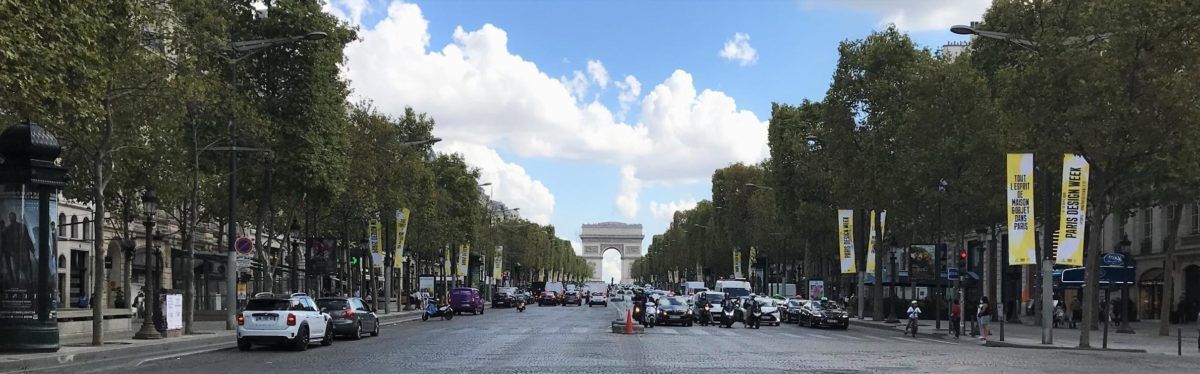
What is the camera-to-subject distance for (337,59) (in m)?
44.1

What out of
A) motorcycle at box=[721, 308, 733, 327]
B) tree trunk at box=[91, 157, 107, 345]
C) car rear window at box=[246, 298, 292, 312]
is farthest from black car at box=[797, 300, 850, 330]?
tree trunk at box=[91, 157, 107, 345]

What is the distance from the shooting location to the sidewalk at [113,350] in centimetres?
2397

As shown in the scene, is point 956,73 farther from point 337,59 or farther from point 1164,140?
point 337,59

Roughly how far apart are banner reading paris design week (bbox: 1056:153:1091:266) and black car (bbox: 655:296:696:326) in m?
21.6

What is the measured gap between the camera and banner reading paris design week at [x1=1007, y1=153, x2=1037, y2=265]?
34.8 metres

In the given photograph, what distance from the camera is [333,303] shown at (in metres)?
37.7

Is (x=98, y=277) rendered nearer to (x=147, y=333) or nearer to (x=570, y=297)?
(x=147, y=333)

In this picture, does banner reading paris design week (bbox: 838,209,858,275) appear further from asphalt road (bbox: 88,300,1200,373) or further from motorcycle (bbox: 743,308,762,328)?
asphalt road (bbox: 88,300,1200,373)

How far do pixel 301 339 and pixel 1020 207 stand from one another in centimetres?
2035

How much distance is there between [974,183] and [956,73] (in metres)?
5.31

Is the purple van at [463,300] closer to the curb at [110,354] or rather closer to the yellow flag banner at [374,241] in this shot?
the yellow flag banner at [374,241]

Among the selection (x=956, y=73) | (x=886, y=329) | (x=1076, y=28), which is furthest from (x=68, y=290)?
(x=1076, y=28)

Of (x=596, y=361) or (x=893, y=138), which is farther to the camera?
(x=893, y=138)

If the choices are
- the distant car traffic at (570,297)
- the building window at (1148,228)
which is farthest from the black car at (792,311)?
the distant car traffic at (570,297)
